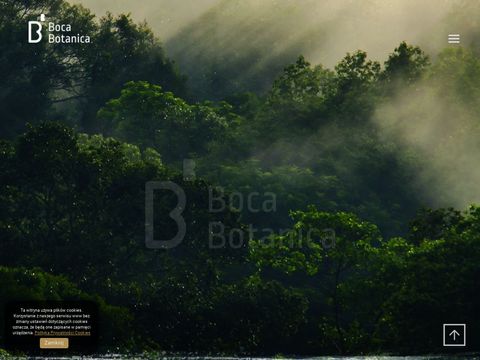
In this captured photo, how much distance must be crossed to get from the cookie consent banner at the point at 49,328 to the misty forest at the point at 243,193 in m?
8.52

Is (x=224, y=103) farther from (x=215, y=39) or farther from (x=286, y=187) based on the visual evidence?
(x=215, y=39)

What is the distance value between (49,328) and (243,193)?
43.1 metres

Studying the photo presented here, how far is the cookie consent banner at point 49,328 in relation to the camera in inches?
1479

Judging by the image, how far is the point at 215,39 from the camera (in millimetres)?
135875

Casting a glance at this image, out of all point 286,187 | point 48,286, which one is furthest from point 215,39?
point 48,286

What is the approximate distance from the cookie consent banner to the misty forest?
8.52m

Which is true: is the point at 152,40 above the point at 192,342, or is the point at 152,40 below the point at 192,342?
above

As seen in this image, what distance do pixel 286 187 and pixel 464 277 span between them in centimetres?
3401

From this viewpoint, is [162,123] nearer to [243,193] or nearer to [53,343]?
[243,193]

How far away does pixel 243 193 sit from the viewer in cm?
8062
